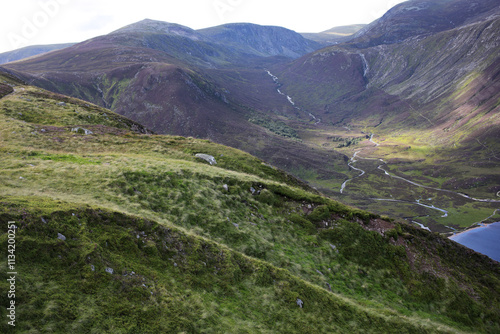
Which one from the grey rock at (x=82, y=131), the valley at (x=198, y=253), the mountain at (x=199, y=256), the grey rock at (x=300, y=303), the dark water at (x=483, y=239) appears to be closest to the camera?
the mountain at (x=199, y=256)

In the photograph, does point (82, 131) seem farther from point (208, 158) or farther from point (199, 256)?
point (199, 256)

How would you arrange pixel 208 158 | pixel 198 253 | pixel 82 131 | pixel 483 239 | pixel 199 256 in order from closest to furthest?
pixel 199 256, pixel 198 253, pixel 208 158, pixel 82 131, pixel 483 239

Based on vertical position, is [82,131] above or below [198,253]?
above

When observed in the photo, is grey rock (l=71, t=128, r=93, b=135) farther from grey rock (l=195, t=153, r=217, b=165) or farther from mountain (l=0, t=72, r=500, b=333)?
grey rock (l=195, t=153, r=217, b=165)

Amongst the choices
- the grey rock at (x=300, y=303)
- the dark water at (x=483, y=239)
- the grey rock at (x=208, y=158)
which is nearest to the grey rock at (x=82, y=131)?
the grey rock at (x=208, y=158)

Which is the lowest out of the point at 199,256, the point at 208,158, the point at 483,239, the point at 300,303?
the point at 483,239

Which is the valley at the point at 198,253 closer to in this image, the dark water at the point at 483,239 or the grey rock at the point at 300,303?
the grey rock at the point at 300,303

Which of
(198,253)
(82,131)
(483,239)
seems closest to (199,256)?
(198,253)
